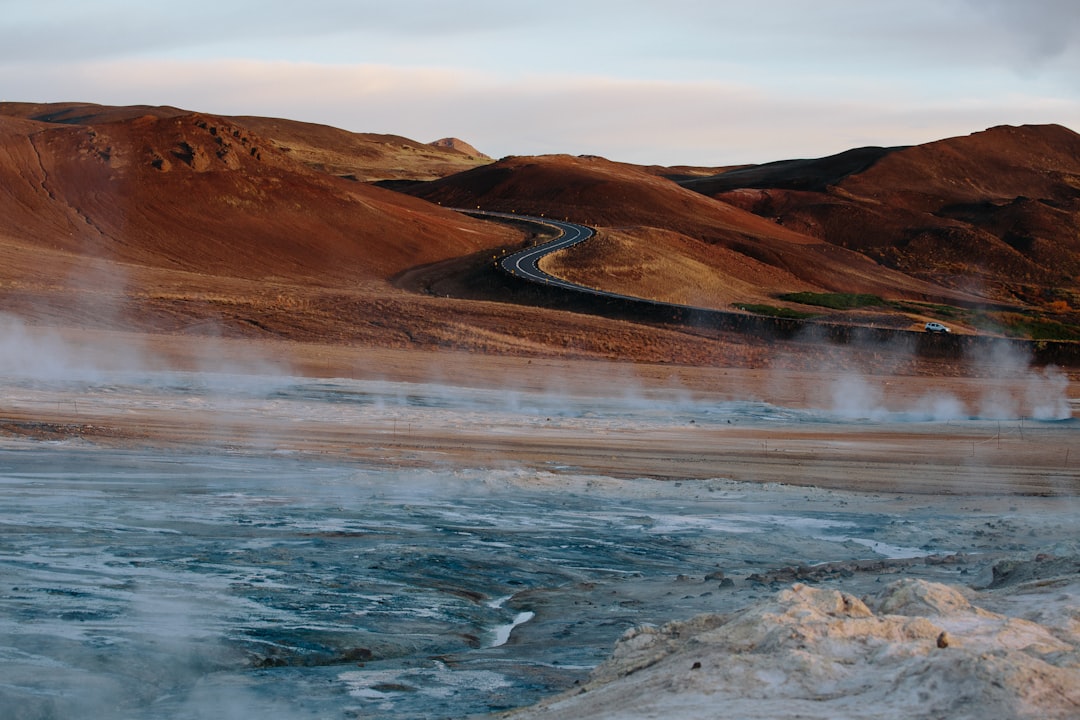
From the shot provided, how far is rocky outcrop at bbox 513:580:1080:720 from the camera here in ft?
21.9

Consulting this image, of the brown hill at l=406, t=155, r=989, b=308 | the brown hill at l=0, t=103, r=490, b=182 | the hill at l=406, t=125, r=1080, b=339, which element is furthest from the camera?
the brown hill at l=0, t=103, r=490, b=182

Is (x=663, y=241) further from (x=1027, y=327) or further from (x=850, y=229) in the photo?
(x=850, y=229)

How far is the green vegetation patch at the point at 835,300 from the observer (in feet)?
212

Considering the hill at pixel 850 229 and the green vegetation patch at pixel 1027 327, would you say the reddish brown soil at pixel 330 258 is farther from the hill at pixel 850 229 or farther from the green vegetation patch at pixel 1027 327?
the green vegetation patch at pixel 1027 327

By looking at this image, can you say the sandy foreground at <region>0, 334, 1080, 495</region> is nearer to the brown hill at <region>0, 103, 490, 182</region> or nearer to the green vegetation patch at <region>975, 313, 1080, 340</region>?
the green vegetation patch at <region>975, 313, 1080, 340</region>

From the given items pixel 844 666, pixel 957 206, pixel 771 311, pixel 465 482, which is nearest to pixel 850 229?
pixel 957 206

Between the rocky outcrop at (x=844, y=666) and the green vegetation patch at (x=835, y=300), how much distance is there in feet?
184

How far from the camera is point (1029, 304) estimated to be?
81.4 meters

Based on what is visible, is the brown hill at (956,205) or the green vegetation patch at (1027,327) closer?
the green vegetation patch at (1027,327)

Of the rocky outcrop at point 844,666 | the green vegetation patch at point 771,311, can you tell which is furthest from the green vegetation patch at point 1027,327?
the rocky outcrop at point 844,666

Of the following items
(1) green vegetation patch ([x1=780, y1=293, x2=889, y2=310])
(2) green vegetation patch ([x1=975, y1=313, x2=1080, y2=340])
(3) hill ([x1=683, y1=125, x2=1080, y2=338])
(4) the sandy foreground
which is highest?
(3) hill ([x1=683, y1=125, x2=1080, y2=338])

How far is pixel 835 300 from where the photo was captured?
66625 millimetres

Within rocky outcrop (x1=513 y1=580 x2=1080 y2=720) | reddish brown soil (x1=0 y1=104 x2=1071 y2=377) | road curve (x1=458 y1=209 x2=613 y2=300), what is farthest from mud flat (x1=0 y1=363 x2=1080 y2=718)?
road curve (x1=458 y1=209 x2=613 y2=300)

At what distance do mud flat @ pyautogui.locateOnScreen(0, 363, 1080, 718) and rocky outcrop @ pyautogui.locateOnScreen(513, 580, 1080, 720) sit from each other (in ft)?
2.02
